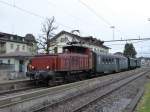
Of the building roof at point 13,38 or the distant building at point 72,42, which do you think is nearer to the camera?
the distant building at point 72,42

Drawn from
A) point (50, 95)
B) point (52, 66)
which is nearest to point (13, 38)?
point (52, 66)

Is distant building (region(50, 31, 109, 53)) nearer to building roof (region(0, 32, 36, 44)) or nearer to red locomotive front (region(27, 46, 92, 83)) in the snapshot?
red locomotive front (region(27, 46, 92, 83))

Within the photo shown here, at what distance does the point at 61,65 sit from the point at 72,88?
611 cm

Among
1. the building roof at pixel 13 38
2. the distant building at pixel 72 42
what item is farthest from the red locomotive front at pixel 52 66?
the building roof at pixel 13 38

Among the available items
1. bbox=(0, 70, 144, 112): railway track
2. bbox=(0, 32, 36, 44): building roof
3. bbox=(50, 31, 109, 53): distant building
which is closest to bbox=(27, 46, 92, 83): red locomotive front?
bbox=(0, 70, 144, 112): railway track

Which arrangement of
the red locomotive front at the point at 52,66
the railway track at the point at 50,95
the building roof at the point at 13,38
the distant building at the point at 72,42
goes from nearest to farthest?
the railway track at the point at 50,95, the red locomotive front at the point at 52,66, the distant building at the point at 72,42, the building roof at the point at 13,38

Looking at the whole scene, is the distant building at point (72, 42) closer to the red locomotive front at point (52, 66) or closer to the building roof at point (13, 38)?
the red locomotive front at point (52, 66)

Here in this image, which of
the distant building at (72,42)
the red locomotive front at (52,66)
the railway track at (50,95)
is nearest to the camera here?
the railway track at (50,95)

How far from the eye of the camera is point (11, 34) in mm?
87875

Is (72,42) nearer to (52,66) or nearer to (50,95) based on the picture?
(52,66)

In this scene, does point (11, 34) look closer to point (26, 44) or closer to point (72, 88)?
point (26, 44)

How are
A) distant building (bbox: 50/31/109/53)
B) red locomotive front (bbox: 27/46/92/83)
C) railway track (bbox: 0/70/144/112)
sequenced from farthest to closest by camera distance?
distant building (bbox: 50/31/109/53)
red locomotive front (bbox: 27/46/92/83)
railway track (bbox: 0/70/144/112)

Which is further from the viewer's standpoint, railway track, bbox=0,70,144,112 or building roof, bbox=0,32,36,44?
building roof, bbox=0,32,36,44

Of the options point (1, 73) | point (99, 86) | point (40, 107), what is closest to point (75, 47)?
point (99, 86)
